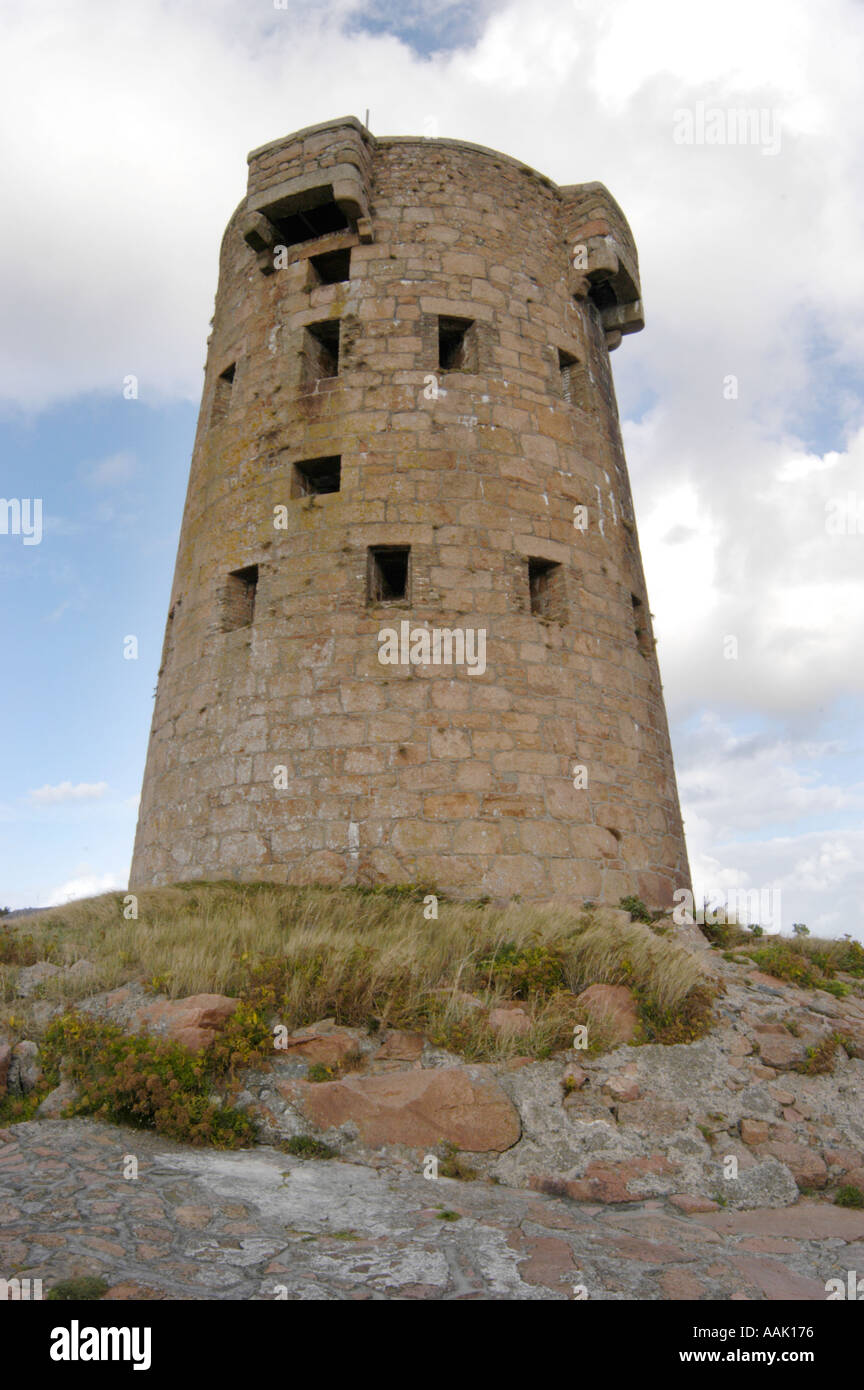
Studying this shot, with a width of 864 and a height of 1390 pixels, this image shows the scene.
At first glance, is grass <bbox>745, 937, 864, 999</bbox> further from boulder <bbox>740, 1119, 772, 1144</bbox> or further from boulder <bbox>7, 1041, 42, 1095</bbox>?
boulder <bbox>7, 1041, 42, 1095</bbox>

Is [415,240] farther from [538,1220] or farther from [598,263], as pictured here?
[538,1220]

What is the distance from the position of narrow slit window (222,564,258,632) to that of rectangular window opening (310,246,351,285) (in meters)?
3.82

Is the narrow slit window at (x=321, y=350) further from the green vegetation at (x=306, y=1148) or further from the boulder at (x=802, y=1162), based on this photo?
the boulder at (x=802, y=1162)

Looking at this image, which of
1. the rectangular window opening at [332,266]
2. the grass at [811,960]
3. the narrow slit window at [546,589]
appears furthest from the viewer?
the rectangular window opening at [332,266]

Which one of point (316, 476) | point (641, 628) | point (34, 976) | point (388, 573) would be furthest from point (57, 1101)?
point (641, 628)

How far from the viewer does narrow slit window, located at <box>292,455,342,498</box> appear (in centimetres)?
1037

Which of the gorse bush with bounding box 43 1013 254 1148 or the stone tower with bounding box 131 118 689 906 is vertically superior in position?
the stone tower with bounding box 131 118 689 906

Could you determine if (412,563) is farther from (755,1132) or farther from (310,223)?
(755,1132)

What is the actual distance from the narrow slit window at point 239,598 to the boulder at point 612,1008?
230 inches

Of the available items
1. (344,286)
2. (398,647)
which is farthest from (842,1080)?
(344,286)

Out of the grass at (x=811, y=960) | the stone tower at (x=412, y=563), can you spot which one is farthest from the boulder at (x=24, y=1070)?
the grass at (x=811, y=960)

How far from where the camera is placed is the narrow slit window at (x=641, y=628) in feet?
36.8

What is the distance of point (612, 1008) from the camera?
6.19 m

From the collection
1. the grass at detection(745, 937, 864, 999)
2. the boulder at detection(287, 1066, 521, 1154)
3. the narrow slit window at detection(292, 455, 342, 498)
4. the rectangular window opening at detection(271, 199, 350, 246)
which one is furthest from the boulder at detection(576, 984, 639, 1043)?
the rectangular window opening at detection(271, 199, 350, 246)
